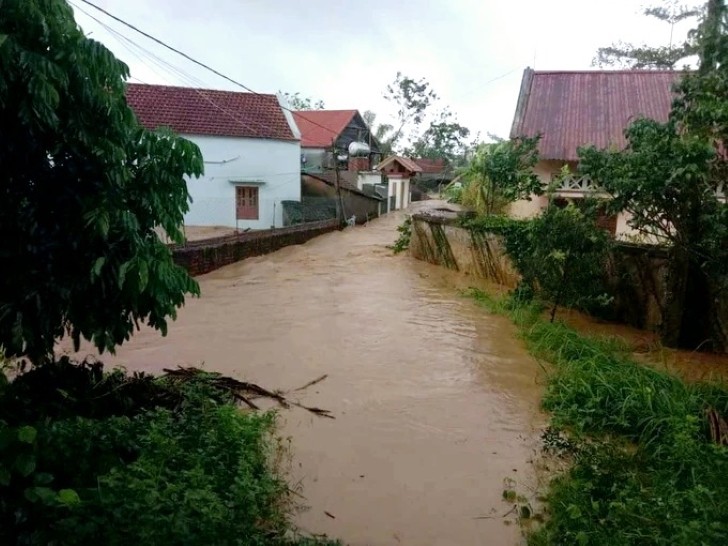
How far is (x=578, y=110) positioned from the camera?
13.1 metres

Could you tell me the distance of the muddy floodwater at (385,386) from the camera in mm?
4086

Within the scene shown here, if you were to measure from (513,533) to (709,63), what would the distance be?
6026mm

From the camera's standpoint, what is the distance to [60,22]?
10.4ft

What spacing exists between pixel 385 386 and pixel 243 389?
160 centimetres

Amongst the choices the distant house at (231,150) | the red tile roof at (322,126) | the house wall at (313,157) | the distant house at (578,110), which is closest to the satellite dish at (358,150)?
the red tile roof at (322,126)

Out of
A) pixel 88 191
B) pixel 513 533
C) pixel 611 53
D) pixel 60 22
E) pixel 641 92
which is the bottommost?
pixel 513 533

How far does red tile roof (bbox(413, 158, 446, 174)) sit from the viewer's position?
46.5m

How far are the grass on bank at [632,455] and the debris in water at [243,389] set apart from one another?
7.76 feet

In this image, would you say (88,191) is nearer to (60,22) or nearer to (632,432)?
(60,22)

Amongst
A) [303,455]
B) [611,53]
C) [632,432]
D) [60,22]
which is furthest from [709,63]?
[611,53]

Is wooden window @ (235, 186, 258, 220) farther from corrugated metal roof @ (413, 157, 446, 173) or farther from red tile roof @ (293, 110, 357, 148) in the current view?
corrugated metal roof @ (413, 157, 446, 173)

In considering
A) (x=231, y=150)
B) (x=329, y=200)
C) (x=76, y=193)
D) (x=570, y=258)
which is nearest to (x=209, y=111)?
(x=231, y=150)

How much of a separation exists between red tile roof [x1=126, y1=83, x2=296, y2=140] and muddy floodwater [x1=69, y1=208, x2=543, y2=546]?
10.8 metres

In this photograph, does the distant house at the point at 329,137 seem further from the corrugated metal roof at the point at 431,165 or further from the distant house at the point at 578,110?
the distant house at the point at 578,110
